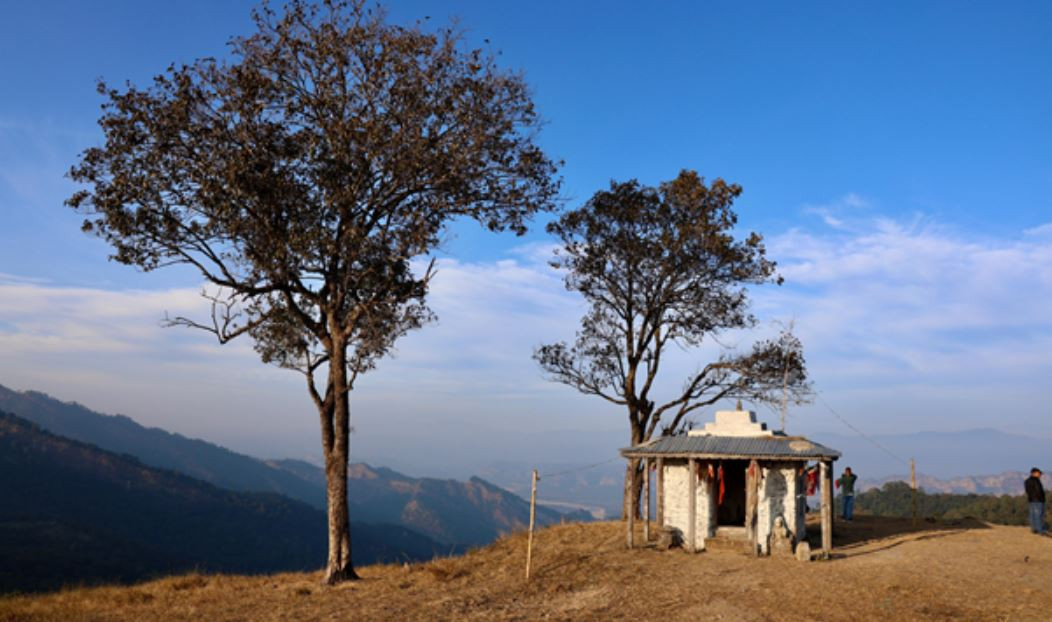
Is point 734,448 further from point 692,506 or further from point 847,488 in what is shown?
point 847,488

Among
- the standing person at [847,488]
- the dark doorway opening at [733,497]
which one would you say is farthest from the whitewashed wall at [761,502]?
the standing person at [847,488]

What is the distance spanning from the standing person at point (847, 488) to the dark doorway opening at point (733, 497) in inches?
216

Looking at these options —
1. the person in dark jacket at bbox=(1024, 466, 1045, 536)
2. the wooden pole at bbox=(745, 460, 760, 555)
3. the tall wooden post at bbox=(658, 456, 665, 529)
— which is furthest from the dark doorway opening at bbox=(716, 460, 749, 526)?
the person in dark jacket at bbox=(1024, 466, 1045, 536)

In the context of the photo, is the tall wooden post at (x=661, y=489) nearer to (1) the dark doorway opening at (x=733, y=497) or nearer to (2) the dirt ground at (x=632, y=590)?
(2) the dirt ground at (x=632, y=590)

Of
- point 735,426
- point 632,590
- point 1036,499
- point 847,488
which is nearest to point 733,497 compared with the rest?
point 735,426

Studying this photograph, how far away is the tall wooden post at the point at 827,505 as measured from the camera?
2352cm

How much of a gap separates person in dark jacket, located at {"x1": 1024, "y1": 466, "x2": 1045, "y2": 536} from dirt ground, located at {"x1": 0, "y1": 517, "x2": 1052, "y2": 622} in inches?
64.6

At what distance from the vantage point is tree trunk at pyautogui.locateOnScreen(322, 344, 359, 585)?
23047 mm

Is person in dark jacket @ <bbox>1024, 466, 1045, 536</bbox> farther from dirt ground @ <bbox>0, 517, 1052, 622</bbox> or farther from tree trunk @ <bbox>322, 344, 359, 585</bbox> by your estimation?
tree trunk @ <bbox>322, 344, 359, 585</bbox>

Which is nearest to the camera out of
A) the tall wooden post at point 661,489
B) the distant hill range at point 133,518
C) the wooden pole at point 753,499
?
the wooden pole at point 753,499

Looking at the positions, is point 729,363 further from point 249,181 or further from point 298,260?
point 249,181

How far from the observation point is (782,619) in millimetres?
16156

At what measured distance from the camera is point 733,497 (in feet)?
98.1

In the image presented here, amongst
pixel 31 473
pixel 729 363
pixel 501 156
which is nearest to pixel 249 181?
pixel 501 156
